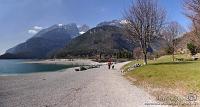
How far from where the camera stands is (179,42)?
96.6 meters

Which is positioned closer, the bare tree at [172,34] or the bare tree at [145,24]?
the bare tree at [145,24]

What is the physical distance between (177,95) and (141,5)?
43816 millimetres

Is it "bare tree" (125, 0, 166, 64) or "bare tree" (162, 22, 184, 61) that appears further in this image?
"bare tree" (162, 22, 184, 61)

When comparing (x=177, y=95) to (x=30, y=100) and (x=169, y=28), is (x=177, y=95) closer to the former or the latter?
(x=30, y=100)

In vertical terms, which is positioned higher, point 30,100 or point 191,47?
point 191,47

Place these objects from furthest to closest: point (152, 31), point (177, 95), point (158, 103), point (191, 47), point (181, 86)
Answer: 1. point (191, 47)
2. point (152, 31)
3. point (181, 86)
4. point (177, 95)
5. point (158, 103)

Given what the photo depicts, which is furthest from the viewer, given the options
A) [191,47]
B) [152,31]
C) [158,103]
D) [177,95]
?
[191,47]

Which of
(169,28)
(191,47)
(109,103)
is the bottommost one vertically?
(109,103)

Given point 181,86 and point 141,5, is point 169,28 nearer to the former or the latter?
point 141,5

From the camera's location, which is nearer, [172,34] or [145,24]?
[145,24]

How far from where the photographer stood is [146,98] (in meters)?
20.7

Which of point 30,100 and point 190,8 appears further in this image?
point 190,8

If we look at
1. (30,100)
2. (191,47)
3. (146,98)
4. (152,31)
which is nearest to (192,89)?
(146,98)

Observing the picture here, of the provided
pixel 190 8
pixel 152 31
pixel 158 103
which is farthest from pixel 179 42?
pixel 158 103
